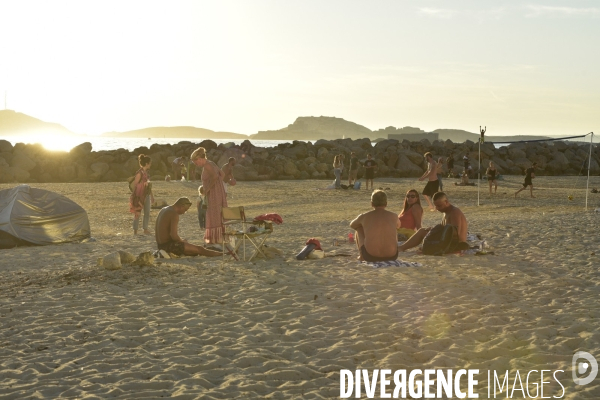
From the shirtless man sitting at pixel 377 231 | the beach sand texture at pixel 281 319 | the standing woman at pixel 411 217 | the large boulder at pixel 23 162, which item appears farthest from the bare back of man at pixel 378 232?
the large boulder at pixel 23 162

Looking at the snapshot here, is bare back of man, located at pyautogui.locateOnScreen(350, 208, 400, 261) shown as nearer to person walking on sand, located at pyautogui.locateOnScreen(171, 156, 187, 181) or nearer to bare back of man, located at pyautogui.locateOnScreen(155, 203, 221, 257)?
bare back of man, located at pyautogui.locateOnScreen(155, 203, 221, 257)

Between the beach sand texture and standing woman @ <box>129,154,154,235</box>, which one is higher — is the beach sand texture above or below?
below

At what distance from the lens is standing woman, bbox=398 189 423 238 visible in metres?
11.4

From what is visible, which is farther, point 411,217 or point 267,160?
point 267,160

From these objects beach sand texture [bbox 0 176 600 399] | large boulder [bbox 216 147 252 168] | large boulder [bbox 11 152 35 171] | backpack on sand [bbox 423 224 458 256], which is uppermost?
large boulder [bbox 216 147 252 168]

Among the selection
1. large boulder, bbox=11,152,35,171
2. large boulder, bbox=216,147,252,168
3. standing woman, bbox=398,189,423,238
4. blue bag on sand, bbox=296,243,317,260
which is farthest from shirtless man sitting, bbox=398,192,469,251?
large boulder, bbox=11,152,35,171

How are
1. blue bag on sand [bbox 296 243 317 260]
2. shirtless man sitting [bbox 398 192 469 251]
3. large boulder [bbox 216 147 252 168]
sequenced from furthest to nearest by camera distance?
large boulder [bbox 216 147 252 168] < blue bag on sand [bbox 296 243 317 260] < shirtless man sitting [bbox 398 192 469 251]

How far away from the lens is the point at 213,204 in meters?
11.2

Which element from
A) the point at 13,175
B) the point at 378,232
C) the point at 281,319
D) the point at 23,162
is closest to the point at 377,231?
the point at 378,232

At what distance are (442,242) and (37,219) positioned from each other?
771 centimetres

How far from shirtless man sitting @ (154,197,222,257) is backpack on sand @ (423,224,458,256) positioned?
337cm

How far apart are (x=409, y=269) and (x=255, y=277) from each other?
85.8 inches

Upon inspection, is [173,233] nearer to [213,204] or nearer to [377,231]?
[213,204]

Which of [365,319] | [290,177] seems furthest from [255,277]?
[290,177]
